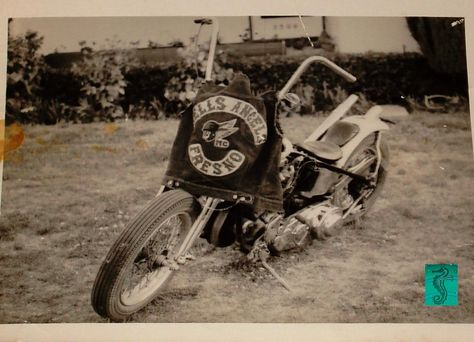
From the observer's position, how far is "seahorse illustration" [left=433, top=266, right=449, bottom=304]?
7.37ft

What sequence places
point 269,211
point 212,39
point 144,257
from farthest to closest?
point 212,39
point 269,211
point 144,257

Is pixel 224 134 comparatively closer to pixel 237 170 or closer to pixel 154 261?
pixel 237 170

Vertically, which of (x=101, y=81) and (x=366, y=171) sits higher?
(x=101, y=81)

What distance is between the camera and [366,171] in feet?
7.74

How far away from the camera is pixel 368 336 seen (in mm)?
2197

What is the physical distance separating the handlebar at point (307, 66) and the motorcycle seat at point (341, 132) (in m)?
0.20

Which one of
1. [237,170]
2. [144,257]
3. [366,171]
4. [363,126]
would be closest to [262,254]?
[237,170]

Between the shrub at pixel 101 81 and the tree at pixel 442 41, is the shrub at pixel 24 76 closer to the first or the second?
the shrub at pixel 101 81

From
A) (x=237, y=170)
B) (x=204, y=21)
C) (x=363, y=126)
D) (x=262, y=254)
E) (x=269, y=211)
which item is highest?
(x=204, y=21)

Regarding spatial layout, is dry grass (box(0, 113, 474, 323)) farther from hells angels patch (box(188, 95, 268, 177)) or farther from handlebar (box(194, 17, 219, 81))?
handlebar (box(194, 17, 219, 81))

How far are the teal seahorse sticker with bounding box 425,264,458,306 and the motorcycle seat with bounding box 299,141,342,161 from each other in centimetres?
60

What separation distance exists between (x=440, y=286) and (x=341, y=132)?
0.75 m
